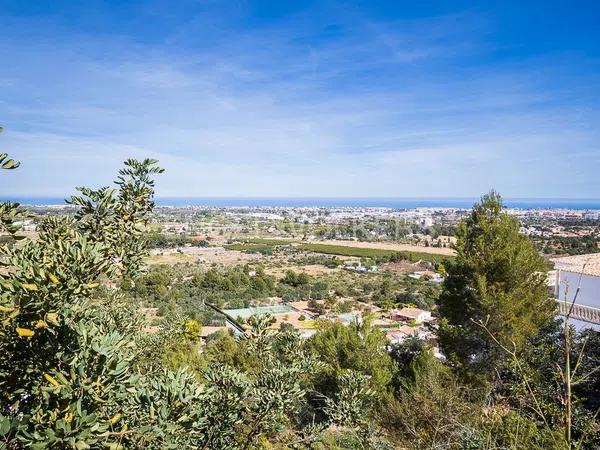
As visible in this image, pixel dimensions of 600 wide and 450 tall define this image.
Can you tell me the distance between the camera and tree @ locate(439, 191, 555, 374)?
9242 millimetres

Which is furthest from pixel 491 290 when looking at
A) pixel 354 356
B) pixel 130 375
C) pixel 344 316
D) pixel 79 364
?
pixel 344 316

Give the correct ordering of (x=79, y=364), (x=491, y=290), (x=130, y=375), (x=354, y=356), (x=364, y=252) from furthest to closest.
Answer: (x=364, y=252), (x=354, y=356), (x=491, y=290), (x=130, y=375), (x=79, y=364)

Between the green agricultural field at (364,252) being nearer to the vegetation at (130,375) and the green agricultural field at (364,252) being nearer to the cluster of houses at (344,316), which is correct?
the cluster of houses at (344,316)

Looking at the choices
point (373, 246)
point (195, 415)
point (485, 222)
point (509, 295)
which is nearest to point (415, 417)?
point (509, 295)

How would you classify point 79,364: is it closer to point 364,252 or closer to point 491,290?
point 491,290

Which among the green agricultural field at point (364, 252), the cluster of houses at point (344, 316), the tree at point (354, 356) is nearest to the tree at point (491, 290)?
the tree at point (354, 356)

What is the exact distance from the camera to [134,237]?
9.24ft

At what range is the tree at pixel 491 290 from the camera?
9242 mm

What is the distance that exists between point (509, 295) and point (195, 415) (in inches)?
360

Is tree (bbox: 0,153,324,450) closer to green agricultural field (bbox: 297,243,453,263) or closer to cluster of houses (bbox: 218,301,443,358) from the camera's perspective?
cluster of houses (bbox: 218,301,443,358)

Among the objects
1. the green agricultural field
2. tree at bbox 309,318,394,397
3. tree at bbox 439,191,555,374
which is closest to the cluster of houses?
tree at bbox 309,318,394,397

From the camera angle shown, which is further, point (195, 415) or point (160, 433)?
point (195, 415)

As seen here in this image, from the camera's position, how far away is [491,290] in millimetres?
9438

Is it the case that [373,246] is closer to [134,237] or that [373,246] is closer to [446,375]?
[446,375]
